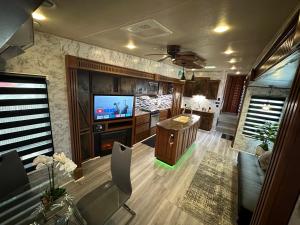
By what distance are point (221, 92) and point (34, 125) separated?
652 cm

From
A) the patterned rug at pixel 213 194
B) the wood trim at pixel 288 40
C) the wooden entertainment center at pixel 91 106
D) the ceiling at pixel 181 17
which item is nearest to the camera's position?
the wood trim at pixel 288 40

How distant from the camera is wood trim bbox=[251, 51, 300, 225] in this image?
0.65 m

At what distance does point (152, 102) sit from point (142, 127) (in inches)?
42.9

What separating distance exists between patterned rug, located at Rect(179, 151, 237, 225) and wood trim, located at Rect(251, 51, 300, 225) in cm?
182

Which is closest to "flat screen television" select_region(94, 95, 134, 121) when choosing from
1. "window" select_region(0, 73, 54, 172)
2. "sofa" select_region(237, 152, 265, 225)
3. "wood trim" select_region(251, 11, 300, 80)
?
"window" select_region(0, 73, 54, 172)

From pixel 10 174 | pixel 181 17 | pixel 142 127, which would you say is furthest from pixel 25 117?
pixel 142 127

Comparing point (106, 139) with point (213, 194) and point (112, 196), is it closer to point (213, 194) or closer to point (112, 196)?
point (112, 196)

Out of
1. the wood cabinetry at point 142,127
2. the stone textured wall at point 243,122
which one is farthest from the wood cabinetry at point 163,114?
the stone textured wall at point 243,122

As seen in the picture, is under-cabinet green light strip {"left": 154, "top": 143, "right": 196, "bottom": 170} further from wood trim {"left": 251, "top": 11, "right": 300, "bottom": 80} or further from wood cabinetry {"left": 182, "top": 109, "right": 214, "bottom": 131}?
wood trim {"left": 251, "top": 11, "right": 300, "bottom": 80}

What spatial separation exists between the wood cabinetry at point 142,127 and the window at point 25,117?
7.72ft

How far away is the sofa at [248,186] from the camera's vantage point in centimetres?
188

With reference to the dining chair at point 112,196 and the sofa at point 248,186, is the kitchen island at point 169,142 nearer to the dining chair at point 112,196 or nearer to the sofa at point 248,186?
the sofa at point 248,186

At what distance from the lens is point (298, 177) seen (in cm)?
66

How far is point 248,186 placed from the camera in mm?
2293
